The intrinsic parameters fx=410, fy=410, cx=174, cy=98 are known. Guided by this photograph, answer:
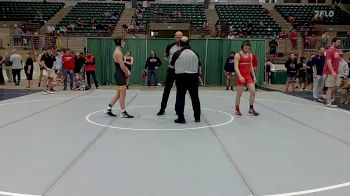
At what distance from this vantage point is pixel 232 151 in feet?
19.9

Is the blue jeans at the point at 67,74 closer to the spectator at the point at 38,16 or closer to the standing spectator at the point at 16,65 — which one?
the standing spectator at the point at 16,65

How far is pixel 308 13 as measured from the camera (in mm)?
36094

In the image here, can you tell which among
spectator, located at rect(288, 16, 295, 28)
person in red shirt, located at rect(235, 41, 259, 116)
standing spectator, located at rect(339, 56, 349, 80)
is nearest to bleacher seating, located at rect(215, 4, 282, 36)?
spectator, located at rect(288, 16, 295, 28)

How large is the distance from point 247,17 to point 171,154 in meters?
29.7

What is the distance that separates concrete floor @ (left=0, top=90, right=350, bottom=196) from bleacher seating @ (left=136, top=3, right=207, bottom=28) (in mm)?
22575

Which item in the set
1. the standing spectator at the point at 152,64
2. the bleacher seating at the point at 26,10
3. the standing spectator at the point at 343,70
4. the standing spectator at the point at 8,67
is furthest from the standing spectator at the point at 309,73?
the bleacher seating at the point at 26,10

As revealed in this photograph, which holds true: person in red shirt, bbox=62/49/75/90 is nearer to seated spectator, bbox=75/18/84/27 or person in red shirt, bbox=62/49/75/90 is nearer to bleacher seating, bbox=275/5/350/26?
seated spectator, bbox=75/18/84/27

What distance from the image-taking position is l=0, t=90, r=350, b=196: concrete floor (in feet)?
14.4

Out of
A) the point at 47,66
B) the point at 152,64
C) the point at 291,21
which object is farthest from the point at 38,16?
the point at 47,66

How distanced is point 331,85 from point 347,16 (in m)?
26.8

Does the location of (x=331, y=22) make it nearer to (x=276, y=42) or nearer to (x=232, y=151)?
(x=276, y=42)

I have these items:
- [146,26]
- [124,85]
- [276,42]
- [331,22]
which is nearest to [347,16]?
[331,22]

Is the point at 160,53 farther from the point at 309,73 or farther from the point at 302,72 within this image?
the point at 309,73

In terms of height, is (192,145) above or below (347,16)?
below
